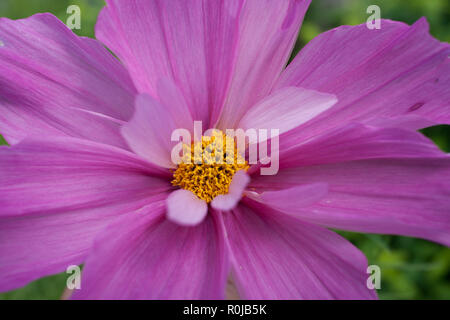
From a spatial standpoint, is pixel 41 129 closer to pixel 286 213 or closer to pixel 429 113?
pixel 286 213

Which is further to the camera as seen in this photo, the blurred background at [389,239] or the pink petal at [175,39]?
the blurred background at [389,239]

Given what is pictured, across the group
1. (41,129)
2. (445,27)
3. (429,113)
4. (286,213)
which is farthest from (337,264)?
(445,27)

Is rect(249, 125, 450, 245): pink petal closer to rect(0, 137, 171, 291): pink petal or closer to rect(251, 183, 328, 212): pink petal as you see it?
rect(251, 183, 328, 212): pink petal

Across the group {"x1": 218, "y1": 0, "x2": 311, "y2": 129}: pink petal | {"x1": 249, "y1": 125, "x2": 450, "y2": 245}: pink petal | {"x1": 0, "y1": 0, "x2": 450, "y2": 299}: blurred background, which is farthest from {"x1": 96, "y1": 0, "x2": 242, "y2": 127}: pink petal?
{"x1": 0, "y1": 0, "x2": 450, "y2": 299}: blurred background

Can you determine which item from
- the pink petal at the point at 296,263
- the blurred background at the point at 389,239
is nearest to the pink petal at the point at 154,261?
the pink petal at the point at 296,263

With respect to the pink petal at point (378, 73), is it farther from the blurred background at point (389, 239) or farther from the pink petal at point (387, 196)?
the blurred background at point (389, 239)

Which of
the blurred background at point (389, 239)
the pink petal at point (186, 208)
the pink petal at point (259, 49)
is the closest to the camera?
the pink petal at point (186, 208)

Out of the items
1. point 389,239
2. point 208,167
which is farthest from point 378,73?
point 389,239
